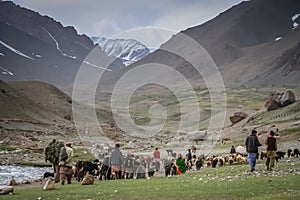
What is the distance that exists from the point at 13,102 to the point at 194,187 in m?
112

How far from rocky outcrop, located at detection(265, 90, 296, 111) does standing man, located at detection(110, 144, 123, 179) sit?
85168mm

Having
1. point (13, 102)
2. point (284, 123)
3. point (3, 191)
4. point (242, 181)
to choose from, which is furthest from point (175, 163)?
point (13, 102)

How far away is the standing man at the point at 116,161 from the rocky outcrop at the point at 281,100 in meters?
85.2

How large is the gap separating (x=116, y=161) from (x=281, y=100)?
87.4m

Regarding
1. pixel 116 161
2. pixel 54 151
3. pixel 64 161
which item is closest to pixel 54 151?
pixel 54 151

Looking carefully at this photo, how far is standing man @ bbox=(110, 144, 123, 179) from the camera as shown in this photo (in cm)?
3011

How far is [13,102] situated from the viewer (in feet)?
414

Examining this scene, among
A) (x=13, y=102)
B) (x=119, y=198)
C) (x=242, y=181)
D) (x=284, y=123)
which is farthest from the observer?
(x=13, y=102)

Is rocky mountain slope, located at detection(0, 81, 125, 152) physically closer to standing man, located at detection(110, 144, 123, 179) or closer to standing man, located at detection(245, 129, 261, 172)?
standing man, located at detection(110, 144, 123, 179)

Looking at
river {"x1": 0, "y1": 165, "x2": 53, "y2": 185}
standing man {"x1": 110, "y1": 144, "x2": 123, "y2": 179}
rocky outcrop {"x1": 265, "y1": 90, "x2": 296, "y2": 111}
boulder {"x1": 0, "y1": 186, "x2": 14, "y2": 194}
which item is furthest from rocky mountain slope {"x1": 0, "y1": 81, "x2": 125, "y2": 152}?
boulder {"x1": 0, "y1": 186, "x2": 14, "y2": 194}

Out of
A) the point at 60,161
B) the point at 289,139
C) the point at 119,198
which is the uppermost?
the point at 289,139

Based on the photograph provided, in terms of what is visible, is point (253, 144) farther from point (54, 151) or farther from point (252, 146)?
point (54, 151)

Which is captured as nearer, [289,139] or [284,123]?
[289,139]

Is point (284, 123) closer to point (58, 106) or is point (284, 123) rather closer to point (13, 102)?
point (13, 102)
